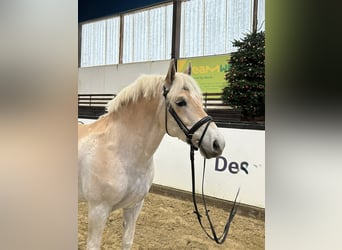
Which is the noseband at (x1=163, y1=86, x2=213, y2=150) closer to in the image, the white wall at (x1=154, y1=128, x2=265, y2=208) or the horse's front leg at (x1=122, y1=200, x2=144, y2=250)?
the white wall at (x1=154, y1=128, x2=265, y2=208)

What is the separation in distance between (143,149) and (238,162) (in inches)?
12.3

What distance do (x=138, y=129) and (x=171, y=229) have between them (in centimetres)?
40

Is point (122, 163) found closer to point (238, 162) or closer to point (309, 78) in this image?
point (238, 162)

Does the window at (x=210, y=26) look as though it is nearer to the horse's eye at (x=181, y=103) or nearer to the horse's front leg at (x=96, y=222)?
the horse's eye at (x=181, y=103)

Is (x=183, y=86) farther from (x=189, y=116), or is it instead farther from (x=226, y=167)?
(x=226, y=167)

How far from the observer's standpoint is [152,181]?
1.18 metres

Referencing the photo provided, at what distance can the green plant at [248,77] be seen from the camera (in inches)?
38.6

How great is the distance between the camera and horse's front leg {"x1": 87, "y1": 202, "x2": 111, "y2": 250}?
3.62 ft

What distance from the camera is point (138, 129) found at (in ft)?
3.73

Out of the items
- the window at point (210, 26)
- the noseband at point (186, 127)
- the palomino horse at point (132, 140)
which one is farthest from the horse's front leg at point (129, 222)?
the window at point (210, 26)

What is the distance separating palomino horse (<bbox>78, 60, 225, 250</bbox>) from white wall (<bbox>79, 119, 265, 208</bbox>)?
4cm

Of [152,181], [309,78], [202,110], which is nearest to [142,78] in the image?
[202,110]

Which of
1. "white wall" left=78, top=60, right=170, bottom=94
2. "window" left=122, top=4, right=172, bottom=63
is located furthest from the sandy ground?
"window" left=122, top=4, right=172, bottom=63

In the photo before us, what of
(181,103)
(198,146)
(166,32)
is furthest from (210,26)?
(198,146)
